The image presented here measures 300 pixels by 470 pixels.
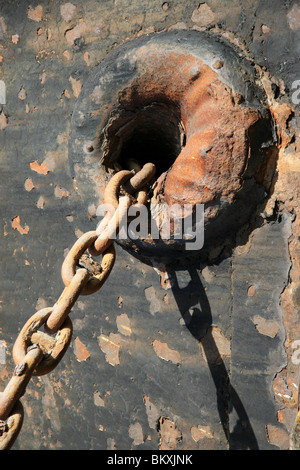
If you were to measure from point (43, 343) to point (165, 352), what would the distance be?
826mm

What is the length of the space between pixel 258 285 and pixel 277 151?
0.42 m

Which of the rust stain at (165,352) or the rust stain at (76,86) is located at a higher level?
the rust stain at (76,86)

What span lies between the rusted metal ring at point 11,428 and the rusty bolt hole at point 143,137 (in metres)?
0.96

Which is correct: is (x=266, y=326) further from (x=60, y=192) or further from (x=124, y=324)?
(x=60, y=192)

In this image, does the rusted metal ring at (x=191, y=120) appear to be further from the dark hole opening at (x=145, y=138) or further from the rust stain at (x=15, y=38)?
the rust stain at (x=15, y=38)

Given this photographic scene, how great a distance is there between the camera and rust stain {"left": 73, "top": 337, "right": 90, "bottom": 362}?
192 centimetres

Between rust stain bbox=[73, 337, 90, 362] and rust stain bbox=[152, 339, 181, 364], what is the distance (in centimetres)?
36

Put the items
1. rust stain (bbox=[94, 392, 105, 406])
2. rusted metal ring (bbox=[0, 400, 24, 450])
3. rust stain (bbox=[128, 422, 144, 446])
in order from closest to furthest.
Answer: rusted metal ring (bbox=[0, 400, 24, 450])
rust stain (bbox=[128, 422, 144, 446])
rust stain (bbox=[94, 392, 105, 406])

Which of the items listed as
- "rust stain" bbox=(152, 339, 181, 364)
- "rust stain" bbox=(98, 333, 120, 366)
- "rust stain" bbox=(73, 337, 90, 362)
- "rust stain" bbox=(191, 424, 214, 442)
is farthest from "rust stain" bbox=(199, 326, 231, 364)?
"rust stain" bbox=(73, 337, 90, 362)

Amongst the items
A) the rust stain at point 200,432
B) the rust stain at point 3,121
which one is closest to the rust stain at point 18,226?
the rust stain at point 3,121

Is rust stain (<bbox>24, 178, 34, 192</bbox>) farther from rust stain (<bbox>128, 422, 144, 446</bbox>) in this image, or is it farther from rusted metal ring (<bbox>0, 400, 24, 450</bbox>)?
rusted metal ring (<bbox>0, 400, 24, 450</bbox>)

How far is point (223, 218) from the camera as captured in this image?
4.70ft

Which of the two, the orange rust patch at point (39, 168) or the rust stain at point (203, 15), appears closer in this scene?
the rust stain at point (203, 15)

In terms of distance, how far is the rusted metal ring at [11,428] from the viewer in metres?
0.86
